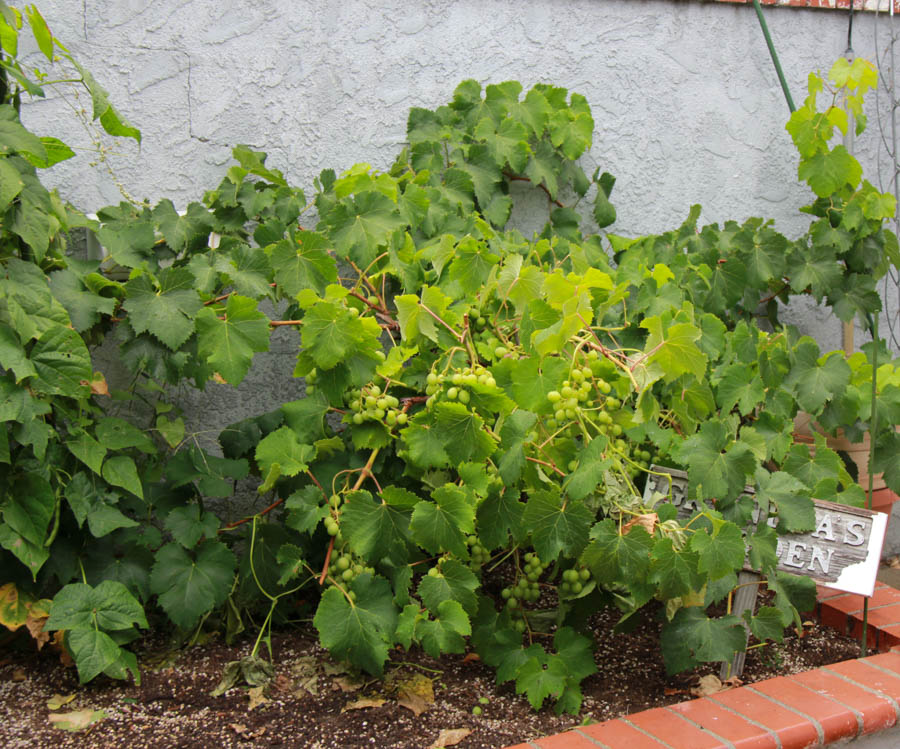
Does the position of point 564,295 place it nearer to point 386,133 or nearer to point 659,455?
point 659,455

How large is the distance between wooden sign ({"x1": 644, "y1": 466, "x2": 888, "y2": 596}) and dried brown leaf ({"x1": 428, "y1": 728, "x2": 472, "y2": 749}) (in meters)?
0.70

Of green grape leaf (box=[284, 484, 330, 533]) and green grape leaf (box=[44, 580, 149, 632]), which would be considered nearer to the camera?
green grape leaf (box=[44, 580, 149, 632])

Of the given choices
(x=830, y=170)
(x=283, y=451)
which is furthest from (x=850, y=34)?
(x=283, y=451)

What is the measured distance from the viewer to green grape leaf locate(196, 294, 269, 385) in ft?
6.56

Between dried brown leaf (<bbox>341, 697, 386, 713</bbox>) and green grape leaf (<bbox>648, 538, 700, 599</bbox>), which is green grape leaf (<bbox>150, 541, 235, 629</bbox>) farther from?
green grape leaf (<bbox>648, 538, 700, 599</bbox>)

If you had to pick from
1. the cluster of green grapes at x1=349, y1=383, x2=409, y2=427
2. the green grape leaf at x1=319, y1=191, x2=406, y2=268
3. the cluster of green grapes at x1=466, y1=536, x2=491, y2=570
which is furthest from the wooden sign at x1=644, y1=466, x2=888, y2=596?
the green grape leaf at x1=319, y1=191, x2=406, y2=268

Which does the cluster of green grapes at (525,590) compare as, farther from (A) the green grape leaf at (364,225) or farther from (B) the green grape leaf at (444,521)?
(A) the green grape leaf at (364,225)

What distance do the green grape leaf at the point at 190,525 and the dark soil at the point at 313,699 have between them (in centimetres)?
32

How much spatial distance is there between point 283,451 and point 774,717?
131cm

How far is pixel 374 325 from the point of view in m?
1.93

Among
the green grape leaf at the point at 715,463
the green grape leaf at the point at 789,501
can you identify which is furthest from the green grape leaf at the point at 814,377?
the green grape leaf at the point at 715,463

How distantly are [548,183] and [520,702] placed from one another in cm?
179

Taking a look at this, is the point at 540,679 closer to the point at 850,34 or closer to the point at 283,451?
the point at 283,451

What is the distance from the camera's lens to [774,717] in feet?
6.04
